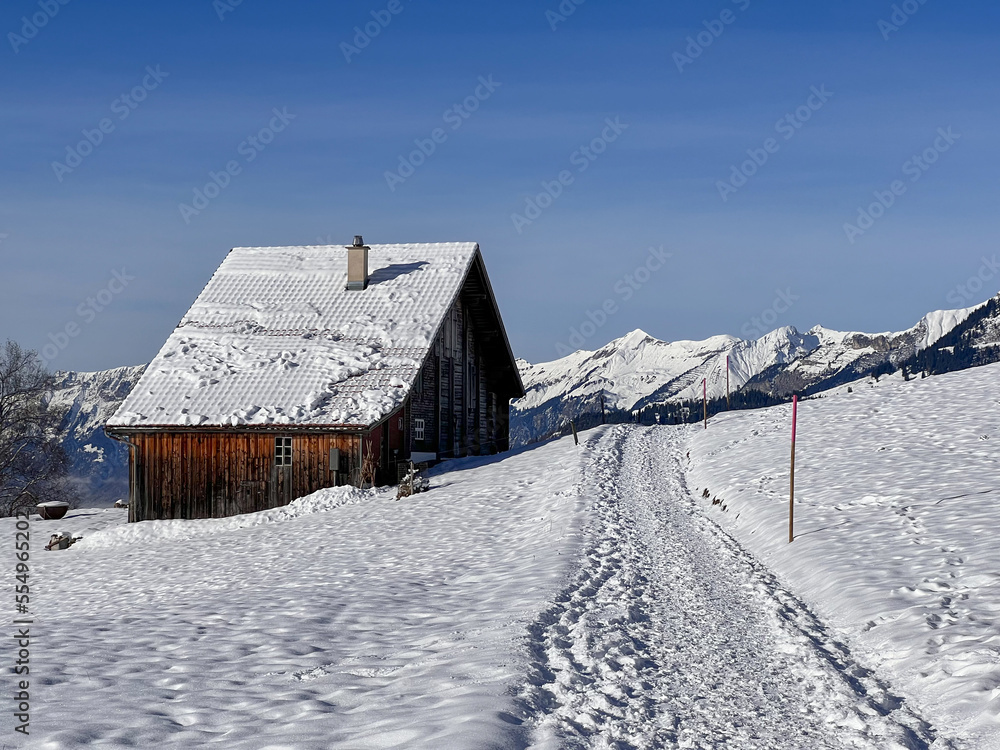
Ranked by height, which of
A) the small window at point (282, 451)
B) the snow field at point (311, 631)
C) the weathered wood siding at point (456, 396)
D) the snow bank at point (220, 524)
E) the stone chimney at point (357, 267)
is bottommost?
the snow bank at point (220, 524)

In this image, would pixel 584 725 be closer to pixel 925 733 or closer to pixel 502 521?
pixel 925 733

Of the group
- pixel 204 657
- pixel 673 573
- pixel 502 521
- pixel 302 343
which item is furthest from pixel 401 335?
pixel 204 657

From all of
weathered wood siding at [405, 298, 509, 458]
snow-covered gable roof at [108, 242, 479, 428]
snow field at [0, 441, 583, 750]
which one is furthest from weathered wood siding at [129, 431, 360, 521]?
snow field at [0, 441, 583, 750]

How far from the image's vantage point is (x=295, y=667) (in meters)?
8.55

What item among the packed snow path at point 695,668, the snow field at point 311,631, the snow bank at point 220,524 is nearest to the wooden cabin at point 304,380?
the snow bank at point 220,524

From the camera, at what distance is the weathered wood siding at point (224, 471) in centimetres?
2684

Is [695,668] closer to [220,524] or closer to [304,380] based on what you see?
[220,524]

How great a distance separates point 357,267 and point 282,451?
8.96 meters

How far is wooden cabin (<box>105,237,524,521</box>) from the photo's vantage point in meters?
26.9

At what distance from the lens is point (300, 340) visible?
30.2 m

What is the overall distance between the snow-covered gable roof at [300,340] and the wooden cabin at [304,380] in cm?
6

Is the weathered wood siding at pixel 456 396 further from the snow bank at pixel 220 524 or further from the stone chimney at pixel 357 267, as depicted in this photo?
the snow bank at pixel 220 524

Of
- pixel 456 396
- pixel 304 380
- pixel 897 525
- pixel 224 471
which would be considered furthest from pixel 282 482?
pixel 897 525

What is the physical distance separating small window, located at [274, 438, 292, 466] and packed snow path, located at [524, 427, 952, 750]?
1505 cm
